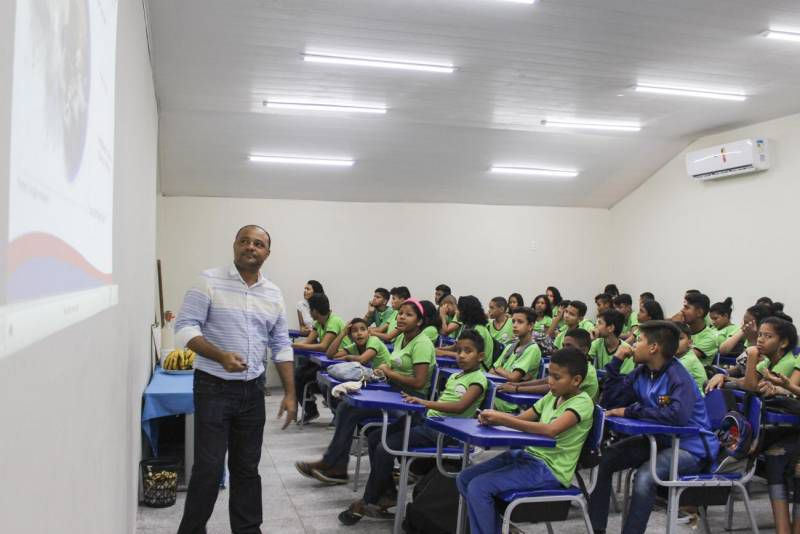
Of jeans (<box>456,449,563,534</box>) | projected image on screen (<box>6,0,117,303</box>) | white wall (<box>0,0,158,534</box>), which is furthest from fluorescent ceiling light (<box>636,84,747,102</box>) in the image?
projected image on screen (<box>6,0,117,303</box>)

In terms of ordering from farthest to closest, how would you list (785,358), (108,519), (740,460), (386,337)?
(386,337), (785,358), (740,460), (108,519)

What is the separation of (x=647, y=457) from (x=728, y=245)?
5.82 metres

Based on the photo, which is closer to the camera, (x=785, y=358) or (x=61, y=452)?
(x=61, y=452)

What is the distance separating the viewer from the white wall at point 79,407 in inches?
34.5

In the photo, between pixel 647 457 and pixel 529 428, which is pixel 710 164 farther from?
pixel 529 428

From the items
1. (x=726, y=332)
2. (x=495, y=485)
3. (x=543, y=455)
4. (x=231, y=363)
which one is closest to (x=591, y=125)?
(x=726, y=332)

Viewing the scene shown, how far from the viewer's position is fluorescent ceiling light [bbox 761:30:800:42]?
17.5ft

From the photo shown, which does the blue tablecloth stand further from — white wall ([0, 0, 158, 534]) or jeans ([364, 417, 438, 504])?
jeans ([364, 417, 438, 504])

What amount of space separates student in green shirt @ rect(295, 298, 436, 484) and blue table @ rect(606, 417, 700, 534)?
1.31 m

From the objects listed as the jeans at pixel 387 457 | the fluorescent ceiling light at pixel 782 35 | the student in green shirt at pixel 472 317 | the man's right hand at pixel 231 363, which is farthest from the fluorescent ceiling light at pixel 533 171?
the man's right hand at pixel 231 363

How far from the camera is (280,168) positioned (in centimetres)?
899

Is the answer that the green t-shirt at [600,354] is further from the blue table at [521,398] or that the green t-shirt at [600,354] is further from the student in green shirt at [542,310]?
the student in green shirt at [542,310]

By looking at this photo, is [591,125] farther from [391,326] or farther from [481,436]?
[481,436]

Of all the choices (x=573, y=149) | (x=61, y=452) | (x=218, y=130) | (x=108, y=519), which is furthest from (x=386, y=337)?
(x=61, y=452)
